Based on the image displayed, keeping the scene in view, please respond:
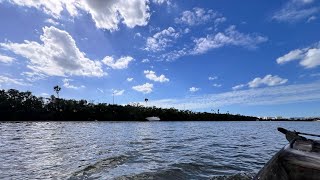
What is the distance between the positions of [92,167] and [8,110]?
17854 centimetres

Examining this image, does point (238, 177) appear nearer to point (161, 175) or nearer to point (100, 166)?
point (161, 175)

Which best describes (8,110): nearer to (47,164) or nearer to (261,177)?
(47,164)

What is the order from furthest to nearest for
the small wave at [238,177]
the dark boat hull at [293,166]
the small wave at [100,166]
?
the small wave at [100,166] < the small wave at [238,177] < the dark boat hull at [293,166]

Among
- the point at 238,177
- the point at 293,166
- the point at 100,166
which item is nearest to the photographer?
the point at 293,166

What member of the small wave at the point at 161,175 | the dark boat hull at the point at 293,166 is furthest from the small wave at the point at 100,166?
the dark boat hull at the point at 293,166

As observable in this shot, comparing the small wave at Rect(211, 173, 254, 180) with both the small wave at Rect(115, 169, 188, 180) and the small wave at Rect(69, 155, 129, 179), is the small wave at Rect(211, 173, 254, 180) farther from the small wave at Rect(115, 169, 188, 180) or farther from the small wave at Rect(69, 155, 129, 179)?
the small wave at Rect(69, 155, 129, 179)

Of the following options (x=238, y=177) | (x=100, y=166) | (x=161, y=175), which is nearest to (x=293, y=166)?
(x=238, y=177)

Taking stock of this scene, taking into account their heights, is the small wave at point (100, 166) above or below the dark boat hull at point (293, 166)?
below

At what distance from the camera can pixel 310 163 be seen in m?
7.15

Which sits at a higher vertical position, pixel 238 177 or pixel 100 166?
pixel 100 166

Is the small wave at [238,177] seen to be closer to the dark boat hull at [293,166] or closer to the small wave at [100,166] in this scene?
the small wave at [100,166]

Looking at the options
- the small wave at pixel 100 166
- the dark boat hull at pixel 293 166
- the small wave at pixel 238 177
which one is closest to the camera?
the dark boat hull at pixel 293 166

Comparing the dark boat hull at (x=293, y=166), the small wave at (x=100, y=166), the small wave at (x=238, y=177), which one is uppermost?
the dark boat hull at (x=293, y=166)

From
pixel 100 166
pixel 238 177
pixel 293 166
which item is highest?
pixel 293 166
